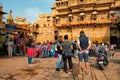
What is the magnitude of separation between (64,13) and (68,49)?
37.4 m

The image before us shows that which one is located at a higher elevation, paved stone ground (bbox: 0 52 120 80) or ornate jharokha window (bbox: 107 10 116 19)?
ornate jharokha window (bbox: 107 10 116 19)

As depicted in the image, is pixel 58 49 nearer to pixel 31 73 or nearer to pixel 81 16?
pixel 31 73

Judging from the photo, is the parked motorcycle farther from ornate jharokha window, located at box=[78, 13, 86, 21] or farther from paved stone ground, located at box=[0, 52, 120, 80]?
ornate jharokha window, located at box=[78, 13, 86, 21]

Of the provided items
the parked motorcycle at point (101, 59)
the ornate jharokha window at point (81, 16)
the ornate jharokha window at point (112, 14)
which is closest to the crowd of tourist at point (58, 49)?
the parked motorcycle at point (101, 59)

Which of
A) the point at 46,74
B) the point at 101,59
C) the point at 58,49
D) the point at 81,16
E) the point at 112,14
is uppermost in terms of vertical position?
the point at 112,14

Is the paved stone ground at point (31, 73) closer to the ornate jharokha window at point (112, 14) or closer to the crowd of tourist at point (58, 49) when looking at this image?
the crowd of tourist at point (58, 49)

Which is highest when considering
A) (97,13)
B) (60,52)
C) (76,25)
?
(97,13)

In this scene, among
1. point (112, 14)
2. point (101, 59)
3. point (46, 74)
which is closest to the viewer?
point (46, 74)

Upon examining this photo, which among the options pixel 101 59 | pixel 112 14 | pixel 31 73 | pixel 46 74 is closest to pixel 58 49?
pixel 46 74

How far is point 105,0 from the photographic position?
4056cm

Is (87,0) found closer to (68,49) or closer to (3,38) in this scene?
(3,38)

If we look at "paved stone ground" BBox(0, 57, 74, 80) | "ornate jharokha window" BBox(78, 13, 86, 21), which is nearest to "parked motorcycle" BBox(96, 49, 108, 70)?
"paved stone ground" BBox(0, 57, 74, 80)

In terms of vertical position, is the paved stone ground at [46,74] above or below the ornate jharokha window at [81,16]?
below

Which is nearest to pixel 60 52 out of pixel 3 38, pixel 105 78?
pixel 105 78
